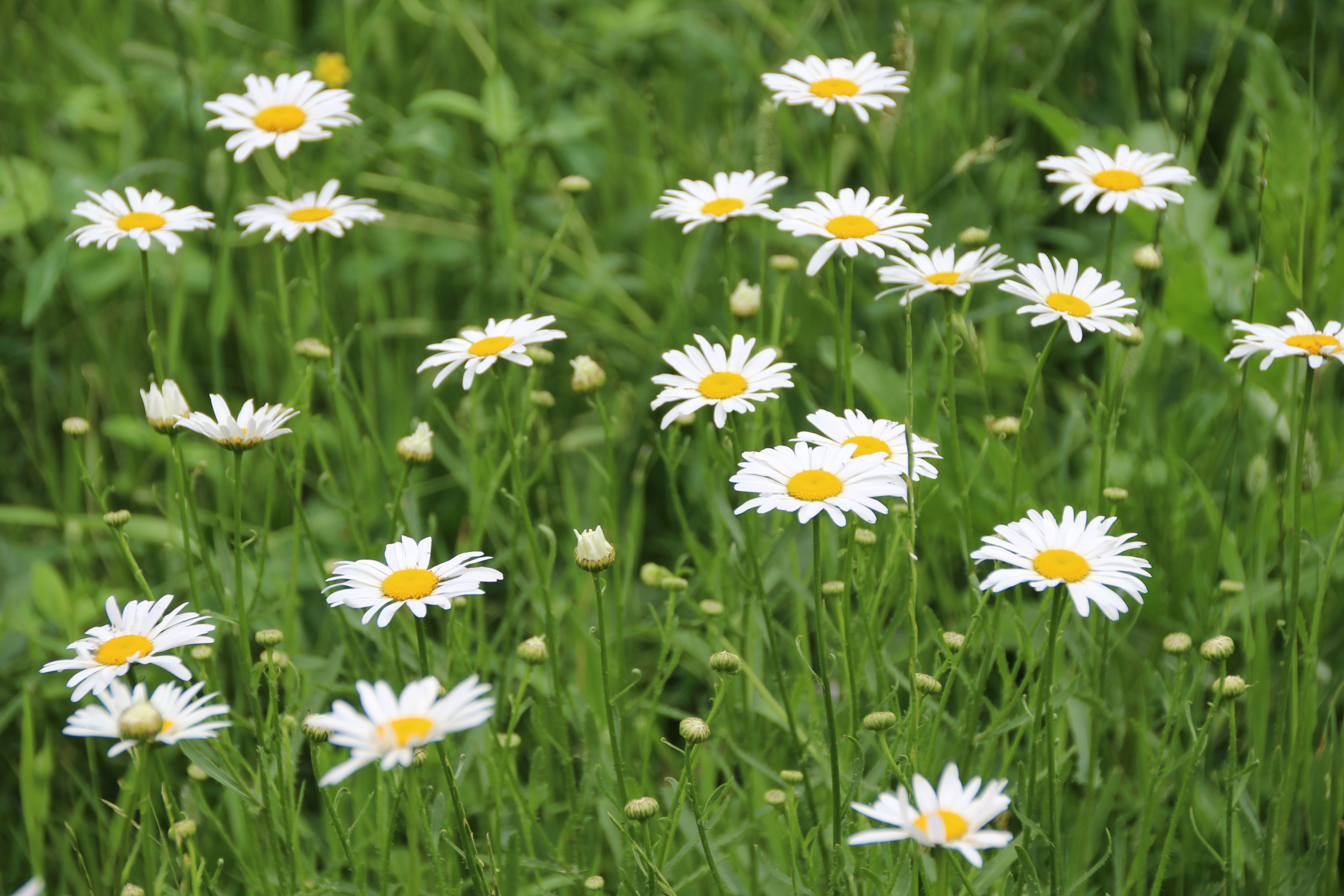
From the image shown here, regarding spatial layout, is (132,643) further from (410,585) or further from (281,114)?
(281,114)

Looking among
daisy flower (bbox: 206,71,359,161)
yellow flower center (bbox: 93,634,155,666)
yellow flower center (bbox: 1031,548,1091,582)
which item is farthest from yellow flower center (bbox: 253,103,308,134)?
yellow flower center (bbox: 1031,548,1091,582)

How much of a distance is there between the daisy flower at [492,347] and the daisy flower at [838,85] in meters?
0.53

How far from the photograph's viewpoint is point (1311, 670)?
146 cm

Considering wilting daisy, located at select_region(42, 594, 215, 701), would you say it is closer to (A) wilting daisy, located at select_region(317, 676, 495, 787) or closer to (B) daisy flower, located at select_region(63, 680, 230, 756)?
(B) daisy flower, located at select_region(63, 680, 230, 756)

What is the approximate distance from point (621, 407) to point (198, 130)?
1269 millimetres

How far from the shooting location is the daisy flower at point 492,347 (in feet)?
4.61

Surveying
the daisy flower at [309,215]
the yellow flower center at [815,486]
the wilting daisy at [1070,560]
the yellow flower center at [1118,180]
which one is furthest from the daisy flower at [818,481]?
the daisy flower at [309,215]

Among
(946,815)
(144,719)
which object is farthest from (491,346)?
(946,815)

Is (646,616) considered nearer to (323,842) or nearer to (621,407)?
(621,407)

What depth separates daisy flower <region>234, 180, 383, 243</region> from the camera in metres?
1.68

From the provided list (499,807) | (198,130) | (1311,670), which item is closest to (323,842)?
(499,807)

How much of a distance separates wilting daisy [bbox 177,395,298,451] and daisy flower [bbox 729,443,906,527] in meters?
0.55

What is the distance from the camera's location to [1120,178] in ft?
5.28

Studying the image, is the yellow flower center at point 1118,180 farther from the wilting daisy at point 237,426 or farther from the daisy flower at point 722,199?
the wilting daisy at point 237,426
